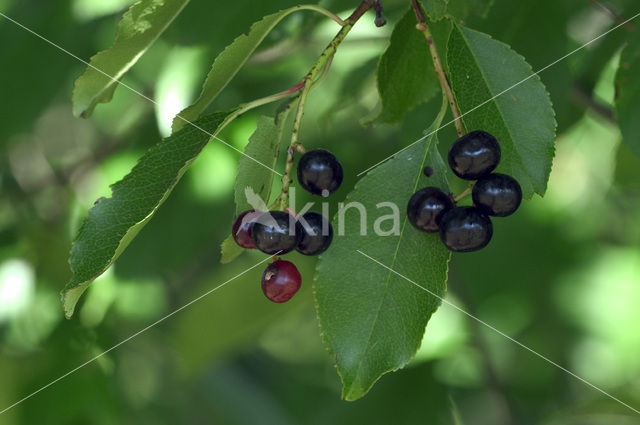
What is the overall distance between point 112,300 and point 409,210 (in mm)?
1272

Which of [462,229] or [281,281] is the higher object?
[462,229]

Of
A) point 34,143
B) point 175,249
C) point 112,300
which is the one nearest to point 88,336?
point 112,300

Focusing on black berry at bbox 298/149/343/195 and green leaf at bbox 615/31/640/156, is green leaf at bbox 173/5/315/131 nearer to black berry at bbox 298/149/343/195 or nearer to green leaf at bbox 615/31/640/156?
black berry at bbox 298/149/343/195

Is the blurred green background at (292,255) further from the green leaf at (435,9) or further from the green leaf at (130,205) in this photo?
the green leaf at (130,205)

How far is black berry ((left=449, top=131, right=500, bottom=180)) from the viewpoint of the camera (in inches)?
35.5

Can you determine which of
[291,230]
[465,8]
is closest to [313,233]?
[291,230]

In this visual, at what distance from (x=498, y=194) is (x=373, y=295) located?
0.63 ft

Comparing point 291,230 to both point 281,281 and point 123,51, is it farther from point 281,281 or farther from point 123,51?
point 123,51

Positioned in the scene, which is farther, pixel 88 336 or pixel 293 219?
pixel 88 336

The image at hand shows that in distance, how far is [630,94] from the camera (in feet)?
4.15

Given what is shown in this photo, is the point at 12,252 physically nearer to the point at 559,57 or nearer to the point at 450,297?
the point at 450,297

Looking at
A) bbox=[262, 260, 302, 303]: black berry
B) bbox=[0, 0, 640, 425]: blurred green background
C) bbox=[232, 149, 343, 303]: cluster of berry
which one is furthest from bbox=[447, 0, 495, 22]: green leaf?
bbox=[262, 260, 302, 303]: black berry

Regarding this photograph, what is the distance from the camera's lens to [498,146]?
917mm

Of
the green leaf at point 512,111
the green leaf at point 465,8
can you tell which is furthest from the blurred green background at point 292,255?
the green leaf at point 512,111
